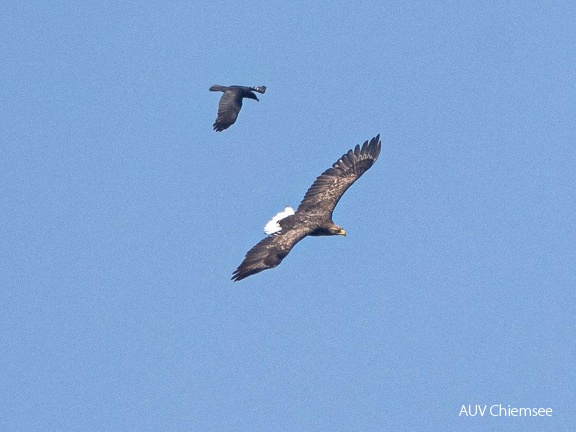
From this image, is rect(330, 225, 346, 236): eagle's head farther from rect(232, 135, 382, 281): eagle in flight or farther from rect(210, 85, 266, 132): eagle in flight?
rect(210, 85, 266, 132): eagle in flight

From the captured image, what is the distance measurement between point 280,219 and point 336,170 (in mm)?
4445

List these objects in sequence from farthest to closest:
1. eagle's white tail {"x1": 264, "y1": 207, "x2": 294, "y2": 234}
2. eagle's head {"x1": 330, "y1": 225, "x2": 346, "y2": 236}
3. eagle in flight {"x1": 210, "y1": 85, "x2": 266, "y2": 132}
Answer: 1. eagle in flight {"x1": 210, "y1": 85, "x2": 266, "y2": 132}
2. eagle's head {"x1": 330, "y1": 225, "x2": 346, "y2": 236}
3. eagle's white tail {"x1": 264, "y1": 207, "x2": 294, "y2": 234}

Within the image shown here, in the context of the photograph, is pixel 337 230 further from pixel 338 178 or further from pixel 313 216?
pixel 338 178

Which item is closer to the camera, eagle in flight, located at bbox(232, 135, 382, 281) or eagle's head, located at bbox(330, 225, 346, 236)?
eagle in flight, located at bbox(232, 135, 382, 281)

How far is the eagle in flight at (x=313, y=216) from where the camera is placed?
45.2m

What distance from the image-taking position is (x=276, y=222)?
48438mm

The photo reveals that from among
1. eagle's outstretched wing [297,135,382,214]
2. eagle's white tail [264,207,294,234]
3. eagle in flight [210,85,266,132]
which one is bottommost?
eagle's white tail [264,207,294,234]

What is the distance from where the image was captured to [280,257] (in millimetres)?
45438

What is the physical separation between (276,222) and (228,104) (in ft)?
27.4

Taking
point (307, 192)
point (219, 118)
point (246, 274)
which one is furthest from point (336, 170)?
point (246, 274)

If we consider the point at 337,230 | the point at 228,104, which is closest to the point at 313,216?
the point at 337,230

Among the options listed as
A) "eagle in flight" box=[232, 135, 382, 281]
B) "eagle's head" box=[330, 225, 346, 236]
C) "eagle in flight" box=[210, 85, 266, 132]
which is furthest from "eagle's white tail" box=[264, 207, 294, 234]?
"eagle in flight" box=[210, 85, 266, 132]

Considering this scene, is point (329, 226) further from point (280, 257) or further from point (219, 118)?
point (219, 118)

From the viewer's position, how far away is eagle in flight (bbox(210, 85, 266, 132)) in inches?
2156
